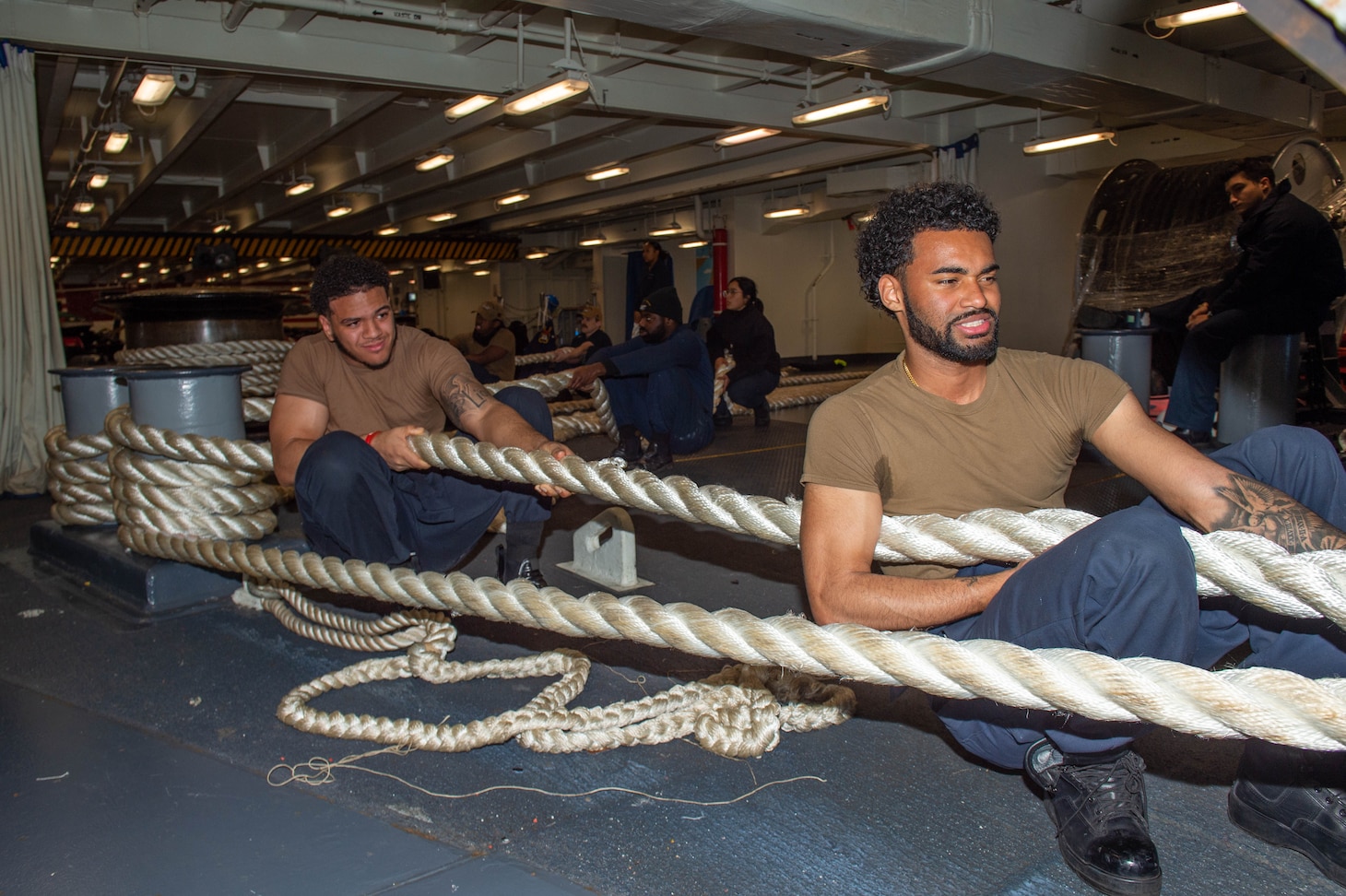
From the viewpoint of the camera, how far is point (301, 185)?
46.4 feet

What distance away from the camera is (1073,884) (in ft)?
4.91

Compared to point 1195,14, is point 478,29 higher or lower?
higher

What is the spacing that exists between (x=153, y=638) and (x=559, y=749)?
1.55m

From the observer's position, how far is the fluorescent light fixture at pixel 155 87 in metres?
7.85

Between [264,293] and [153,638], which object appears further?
[264,293]

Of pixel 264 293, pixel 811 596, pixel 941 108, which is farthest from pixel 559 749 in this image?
pixel 941 108

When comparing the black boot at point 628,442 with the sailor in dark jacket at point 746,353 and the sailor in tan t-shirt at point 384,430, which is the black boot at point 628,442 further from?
the sailor in tan t-shirt at point 384,430

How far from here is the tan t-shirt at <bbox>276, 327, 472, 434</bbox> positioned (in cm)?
280

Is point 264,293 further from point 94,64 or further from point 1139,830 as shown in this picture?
point 94,64

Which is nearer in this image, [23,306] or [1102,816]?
[1102,816]

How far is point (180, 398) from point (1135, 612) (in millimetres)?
2912

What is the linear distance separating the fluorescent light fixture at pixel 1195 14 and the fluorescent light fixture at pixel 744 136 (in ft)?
14.0

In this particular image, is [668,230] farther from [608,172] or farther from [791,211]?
[608,172]

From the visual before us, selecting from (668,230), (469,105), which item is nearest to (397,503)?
(469,105)
